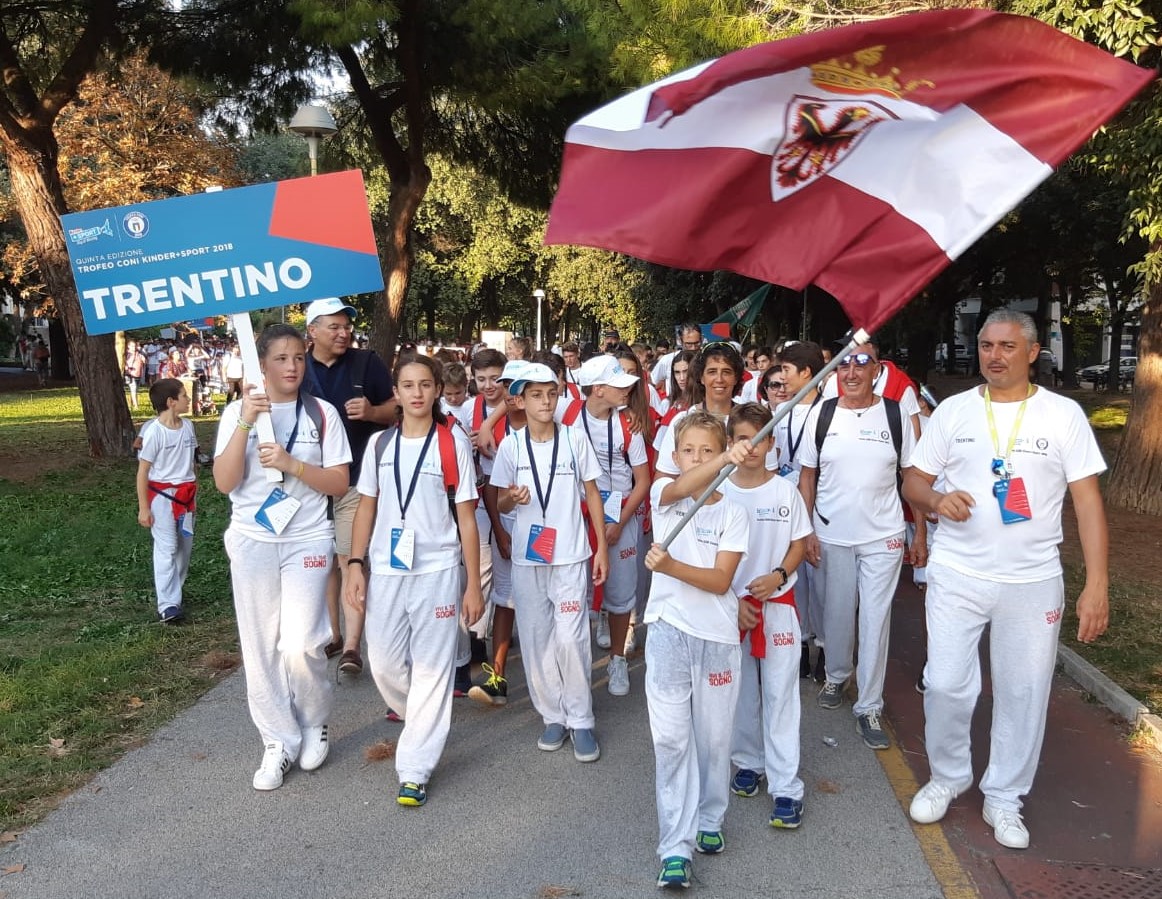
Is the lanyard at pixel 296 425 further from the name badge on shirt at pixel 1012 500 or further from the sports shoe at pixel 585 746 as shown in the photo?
the name badge on shirt at pixel 1012 500

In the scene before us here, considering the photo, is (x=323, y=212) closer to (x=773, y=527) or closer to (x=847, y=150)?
(x=847, y=150)

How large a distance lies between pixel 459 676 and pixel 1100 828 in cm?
325

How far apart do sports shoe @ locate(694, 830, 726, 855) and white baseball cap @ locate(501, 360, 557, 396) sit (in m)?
2.13

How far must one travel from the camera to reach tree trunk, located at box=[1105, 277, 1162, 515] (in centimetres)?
1113

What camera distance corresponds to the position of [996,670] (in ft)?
13.6

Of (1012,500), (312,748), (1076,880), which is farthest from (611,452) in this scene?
(1076,880)

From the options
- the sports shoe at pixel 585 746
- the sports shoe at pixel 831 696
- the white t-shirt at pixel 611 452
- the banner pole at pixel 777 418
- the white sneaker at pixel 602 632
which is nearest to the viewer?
the banner pole at pixel 777 418

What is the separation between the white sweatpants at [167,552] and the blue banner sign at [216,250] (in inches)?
118

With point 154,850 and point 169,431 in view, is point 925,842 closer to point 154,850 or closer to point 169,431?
point 154,850

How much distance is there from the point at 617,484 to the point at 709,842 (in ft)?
8.91

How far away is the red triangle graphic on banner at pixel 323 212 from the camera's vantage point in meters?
4.50

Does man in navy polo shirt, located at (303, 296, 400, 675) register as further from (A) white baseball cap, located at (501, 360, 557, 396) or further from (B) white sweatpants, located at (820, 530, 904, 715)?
(B) white sweatpants, located at (820, 530, 904, 715)

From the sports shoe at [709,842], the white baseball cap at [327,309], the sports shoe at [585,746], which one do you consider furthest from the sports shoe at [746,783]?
the white baseball cap at [327,309]

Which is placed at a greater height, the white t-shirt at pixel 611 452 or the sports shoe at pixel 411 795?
the white t-shirt at pixel 611 452
